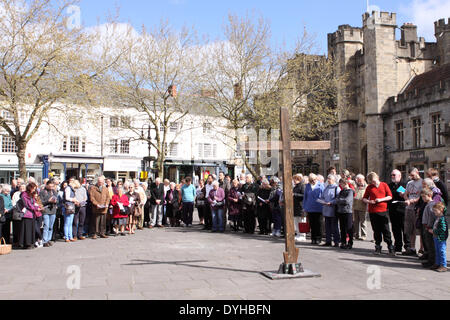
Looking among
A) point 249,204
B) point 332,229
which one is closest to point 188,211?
point 249,204

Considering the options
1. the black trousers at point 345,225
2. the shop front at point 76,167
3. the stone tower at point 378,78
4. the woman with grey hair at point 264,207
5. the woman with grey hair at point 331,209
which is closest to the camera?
the black trousers at point 345,225

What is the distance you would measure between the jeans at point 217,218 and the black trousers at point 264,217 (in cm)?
155

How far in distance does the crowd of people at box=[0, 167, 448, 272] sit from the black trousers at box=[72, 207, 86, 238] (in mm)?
28

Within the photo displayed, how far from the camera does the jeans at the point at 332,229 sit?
33.1 feet

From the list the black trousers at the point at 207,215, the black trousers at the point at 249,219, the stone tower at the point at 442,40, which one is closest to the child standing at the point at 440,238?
the black trousers at the point at 249,219

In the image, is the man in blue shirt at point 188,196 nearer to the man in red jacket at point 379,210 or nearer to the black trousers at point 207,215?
the black trousers at point 207,215

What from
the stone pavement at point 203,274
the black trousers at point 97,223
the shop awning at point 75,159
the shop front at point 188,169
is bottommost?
the stone pavement at point 203,274

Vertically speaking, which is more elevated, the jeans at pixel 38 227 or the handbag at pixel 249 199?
the handbag at pixel 249 199

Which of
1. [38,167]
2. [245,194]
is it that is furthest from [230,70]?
[38,167]

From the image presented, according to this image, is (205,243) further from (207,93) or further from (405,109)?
(405,109)

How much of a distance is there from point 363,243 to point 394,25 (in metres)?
31.8

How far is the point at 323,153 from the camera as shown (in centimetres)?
5116

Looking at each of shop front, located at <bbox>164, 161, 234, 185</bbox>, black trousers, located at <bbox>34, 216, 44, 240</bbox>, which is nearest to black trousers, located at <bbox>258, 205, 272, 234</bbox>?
black trousers, located at <bbox>34, 216, 44, 240</bbox>

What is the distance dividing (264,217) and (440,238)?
20.5 ft
